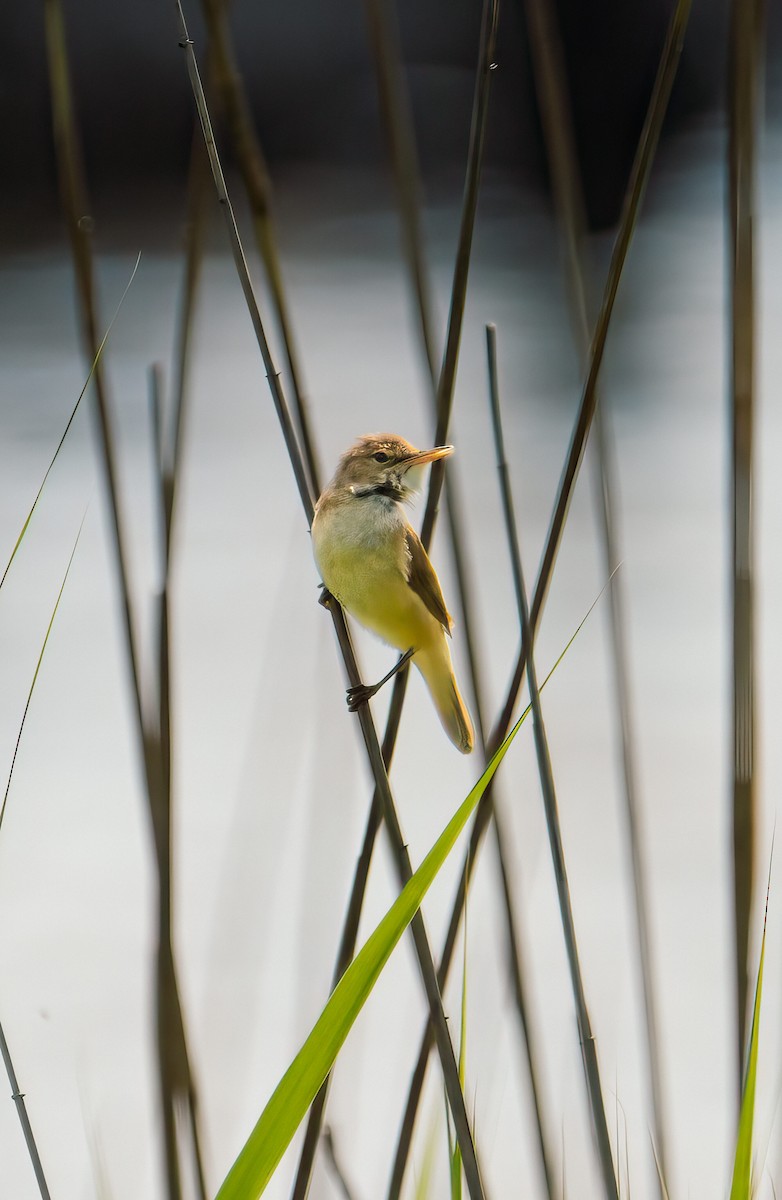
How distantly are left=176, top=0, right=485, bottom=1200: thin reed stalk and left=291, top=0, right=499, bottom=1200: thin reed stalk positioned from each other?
0.04 meters

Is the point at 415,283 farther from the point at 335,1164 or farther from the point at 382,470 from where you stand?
the point at 335,1164

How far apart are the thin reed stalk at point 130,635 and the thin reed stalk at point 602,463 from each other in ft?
1.35

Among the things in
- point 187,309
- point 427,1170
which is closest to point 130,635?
point 187,309

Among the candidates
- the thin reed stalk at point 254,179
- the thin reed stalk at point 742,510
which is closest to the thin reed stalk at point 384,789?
the thin reed stalk at point 254,179

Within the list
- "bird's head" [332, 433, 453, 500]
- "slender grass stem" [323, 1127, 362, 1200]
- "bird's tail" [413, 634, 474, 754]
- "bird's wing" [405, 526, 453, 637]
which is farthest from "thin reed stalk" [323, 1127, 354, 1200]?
"bird's head" [332, 433, 453, 500]

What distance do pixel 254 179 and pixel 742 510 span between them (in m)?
0.49

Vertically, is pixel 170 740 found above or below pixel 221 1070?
above

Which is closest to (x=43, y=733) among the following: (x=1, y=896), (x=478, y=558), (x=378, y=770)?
(x=1, y=896)

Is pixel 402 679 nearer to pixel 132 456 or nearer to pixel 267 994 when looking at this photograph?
pixel 267 994

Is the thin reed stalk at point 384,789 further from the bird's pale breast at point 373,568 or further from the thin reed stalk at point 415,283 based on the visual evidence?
the bird's pale breast at point 373,568

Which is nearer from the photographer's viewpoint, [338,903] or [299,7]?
[338,903]

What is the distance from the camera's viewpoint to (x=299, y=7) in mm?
6461

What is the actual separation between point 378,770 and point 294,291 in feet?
18.1

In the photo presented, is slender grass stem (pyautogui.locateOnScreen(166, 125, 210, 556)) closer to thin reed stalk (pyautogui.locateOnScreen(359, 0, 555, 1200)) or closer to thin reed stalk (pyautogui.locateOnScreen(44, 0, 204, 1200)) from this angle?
thin reed stalk (pyautogui.locateOnScreen(44, 0, 204, 1200))
